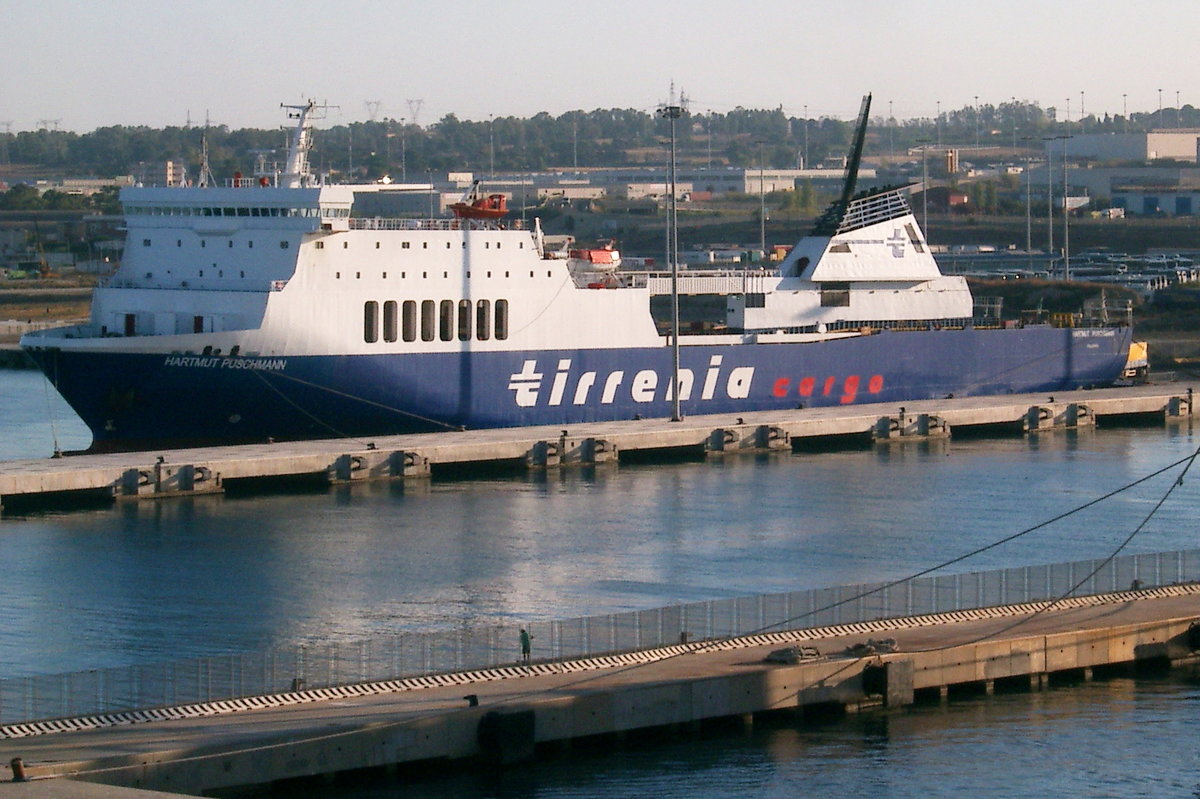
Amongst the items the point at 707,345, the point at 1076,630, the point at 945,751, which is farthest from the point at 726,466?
the point at 945,751

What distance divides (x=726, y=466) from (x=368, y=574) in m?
12.1

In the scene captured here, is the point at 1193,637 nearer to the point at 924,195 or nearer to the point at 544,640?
the point at 544,640

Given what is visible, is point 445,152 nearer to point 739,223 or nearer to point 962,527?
point 739,223

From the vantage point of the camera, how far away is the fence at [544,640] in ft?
65.3

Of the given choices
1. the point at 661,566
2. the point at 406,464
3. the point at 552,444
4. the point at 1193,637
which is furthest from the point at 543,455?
the point at 1193,637

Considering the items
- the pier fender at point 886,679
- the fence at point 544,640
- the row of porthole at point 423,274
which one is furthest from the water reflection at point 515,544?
the pier fender at point 886,679

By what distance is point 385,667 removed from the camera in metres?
21.2

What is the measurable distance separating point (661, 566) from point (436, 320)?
11.8m

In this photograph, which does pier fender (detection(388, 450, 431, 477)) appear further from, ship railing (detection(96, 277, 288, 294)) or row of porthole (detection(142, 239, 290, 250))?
row of porthole (detection(142, 239, 290, 250))

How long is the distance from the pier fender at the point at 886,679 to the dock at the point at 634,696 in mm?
15

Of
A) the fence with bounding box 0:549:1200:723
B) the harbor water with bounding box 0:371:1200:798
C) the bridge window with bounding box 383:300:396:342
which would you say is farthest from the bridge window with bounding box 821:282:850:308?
the fence with bounding box 0:549:1200:723

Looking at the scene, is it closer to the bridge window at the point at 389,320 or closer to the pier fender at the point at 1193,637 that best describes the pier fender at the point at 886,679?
the pier fender at the point at 1193,637

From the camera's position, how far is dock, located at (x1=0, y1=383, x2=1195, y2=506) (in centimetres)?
3384

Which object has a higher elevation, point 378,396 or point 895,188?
point 895,188
